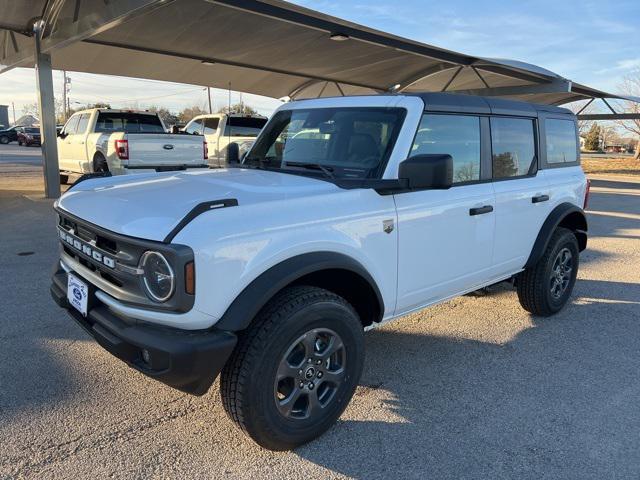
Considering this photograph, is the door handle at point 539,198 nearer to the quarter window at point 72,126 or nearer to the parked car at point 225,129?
the parked car at point 225,129

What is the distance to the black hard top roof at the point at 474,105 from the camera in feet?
11.5

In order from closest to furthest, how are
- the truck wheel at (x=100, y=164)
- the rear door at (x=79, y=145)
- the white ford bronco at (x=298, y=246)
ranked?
the white ford bronco at (x=298, y=246) < the truck wheel at (x=100, y=164) < the rear door at (x=79, y=145)

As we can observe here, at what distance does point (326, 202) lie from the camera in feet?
9.22

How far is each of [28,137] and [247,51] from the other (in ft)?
113

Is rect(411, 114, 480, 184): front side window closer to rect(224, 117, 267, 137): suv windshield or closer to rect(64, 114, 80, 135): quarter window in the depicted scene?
rect(224, 117, 267, 137): suv windshield

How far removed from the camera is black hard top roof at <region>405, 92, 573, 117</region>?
3.51 metres

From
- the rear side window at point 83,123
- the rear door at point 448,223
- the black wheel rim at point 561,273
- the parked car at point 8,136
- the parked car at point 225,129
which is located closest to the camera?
the rear door at point 448,223

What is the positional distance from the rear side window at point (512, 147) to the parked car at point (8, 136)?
49.0 m

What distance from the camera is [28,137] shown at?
4012 centimetres

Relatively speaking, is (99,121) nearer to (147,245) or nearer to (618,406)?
(147,245)

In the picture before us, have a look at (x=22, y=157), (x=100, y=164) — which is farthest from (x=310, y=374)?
(x=22, y=157)

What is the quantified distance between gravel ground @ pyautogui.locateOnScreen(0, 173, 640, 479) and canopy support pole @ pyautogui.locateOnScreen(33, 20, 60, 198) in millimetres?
7553

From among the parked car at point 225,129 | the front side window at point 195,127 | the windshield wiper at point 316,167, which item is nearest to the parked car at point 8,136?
the front side window at point 195,127

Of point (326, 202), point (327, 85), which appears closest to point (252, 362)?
point (326, 202)
